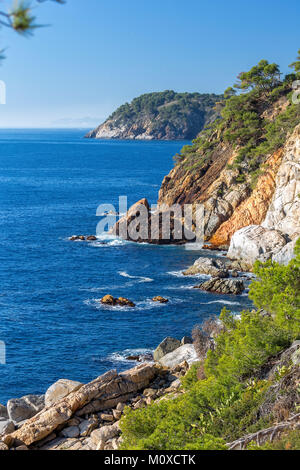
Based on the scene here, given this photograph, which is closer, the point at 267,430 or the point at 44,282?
the point at 267,430

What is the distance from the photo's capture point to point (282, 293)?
2083 cm

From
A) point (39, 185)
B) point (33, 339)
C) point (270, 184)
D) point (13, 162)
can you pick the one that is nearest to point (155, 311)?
point (33, 339)

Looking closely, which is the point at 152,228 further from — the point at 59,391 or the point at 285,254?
the point at 59,391

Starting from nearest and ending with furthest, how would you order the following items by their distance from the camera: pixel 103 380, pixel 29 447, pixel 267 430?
pixel 267 430
pixel 29 447
pixel 103 380

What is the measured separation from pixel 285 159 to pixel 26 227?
39.8 meters

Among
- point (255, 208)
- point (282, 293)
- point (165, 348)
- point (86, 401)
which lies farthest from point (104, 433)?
point (255, 208)

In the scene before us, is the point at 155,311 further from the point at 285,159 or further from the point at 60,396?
the point at 285,159

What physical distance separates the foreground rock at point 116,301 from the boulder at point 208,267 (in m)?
10.7

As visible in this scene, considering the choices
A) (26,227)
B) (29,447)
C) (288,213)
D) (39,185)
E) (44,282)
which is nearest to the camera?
(29,447)

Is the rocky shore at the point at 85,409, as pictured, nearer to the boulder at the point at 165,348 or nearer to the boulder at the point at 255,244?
the boulder at the point at 165,348

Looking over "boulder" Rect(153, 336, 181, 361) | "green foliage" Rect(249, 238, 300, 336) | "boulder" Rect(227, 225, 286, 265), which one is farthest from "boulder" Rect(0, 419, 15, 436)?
"boulder" Rect(227, 225, 286, 265)

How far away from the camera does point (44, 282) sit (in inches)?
2250

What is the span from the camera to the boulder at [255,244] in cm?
6031

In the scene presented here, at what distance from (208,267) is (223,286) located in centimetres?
566
